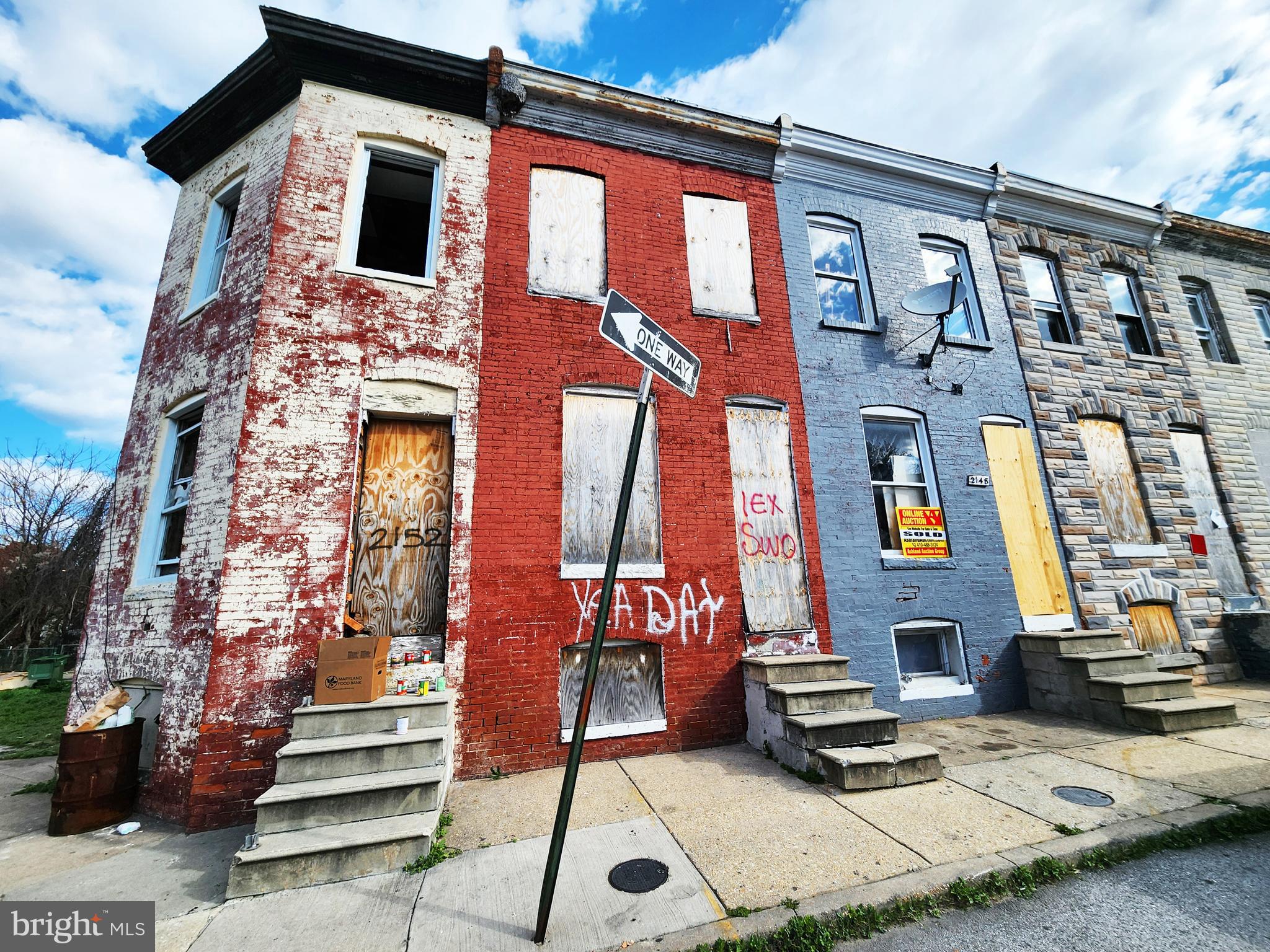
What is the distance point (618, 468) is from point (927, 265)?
6851 millimetres

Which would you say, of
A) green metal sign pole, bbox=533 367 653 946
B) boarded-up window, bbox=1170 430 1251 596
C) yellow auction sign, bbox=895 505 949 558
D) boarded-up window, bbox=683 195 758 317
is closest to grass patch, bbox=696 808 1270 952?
green metal sign pole, bbox=533 367 653 946

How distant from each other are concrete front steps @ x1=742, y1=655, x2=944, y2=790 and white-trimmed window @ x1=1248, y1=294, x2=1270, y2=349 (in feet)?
43.8

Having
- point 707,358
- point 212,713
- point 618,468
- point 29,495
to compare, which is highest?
point 29,495

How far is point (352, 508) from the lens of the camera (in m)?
5.68

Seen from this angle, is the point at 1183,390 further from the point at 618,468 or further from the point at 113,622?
the point at 113,622

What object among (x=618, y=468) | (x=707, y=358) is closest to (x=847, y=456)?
(x=707, y=358)

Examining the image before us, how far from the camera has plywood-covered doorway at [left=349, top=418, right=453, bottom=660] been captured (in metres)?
5.79

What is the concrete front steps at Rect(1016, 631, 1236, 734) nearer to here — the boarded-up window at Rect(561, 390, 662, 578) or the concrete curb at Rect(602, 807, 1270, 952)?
the concrete curb at Rect(602, 807, 1270, 952)

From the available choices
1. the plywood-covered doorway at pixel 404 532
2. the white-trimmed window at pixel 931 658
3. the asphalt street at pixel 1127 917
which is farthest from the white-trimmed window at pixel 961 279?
the plywood-covered doorway at pixel 404 532

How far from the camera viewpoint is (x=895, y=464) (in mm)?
8016

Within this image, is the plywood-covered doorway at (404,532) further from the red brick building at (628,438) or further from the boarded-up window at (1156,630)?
the boarded-up window at (1156,630)

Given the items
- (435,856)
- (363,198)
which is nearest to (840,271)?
(363,198)

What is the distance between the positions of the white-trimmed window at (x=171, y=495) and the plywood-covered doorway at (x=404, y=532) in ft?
7.06

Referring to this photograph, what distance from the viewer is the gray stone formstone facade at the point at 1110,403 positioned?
327 inches
